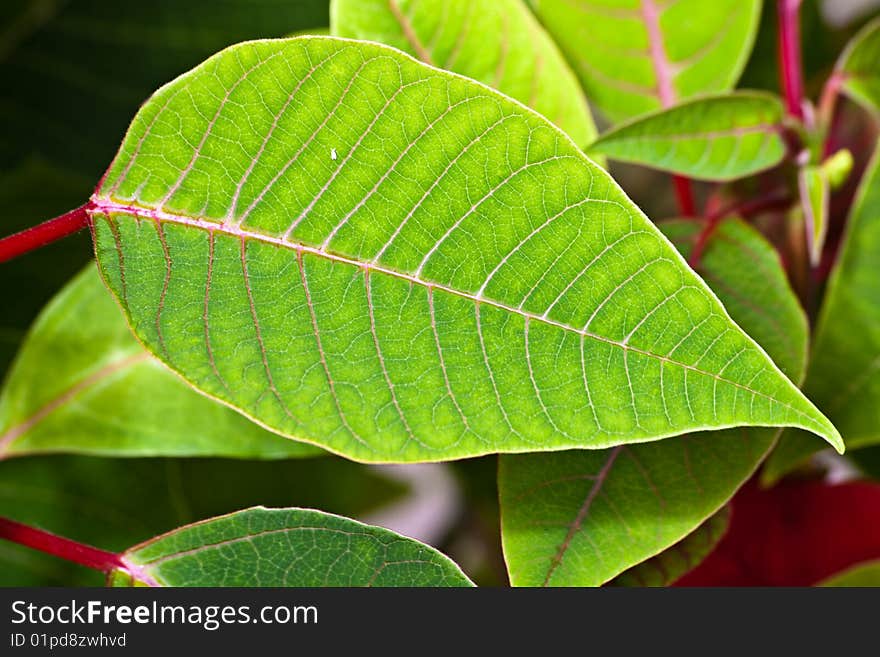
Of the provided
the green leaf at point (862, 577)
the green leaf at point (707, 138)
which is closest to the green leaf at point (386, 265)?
the green leaf at point (707, 138)

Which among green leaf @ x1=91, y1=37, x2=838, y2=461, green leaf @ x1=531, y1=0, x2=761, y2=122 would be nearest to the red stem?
green leaf @ x1=531, y1=0, x2=761, y2=122

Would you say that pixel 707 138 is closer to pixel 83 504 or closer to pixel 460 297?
pixel 460 297

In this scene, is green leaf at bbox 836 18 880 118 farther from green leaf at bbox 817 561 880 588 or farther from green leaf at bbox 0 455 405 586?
green leaf at bbox 0 455 405 586

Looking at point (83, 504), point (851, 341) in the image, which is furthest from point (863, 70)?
point (83, 504)

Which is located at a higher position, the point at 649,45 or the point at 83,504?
the point at 649,45

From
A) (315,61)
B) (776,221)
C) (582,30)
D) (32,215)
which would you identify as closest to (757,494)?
(776,221)

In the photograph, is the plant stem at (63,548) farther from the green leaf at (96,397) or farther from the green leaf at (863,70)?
the green leaf at (863,70)

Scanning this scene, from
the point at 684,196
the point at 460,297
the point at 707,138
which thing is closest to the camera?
the point at 460,297
